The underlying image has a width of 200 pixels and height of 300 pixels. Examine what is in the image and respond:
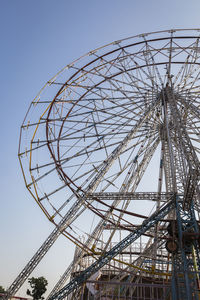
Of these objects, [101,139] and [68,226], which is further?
[101,139]

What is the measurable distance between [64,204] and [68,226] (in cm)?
148

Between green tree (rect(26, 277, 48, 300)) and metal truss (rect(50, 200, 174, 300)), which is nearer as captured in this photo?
metal truss (rect(50, 200, 174, 300))

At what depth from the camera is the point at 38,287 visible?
41.2 meters

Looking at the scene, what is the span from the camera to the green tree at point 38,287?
1580 inches

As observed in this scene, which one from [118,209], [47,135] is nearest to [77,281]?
[118,209]

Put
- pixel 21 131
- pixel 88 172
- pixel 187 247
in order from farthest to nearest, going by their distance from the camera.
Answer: pixel 21 131 → pixel 88 172 → pixel 187 247

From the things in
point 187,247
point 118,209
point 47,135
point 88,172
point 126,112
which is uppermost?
point 126,112

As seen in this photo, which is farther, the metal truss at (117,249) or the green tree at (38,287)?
the green tree at (38,287)

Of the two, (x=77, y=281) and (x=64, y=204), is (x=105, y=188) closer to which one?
(x=64, y=204)

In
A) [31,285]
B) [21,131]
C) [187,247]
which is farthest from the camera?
[31,285]

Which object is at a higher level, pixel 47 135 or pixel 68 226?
pixel 47 135

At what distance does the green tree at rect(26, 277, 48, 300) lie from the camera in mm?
40125

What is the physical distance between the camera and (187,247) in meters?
11.0

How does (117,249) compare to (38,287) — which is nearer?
(117,249)
